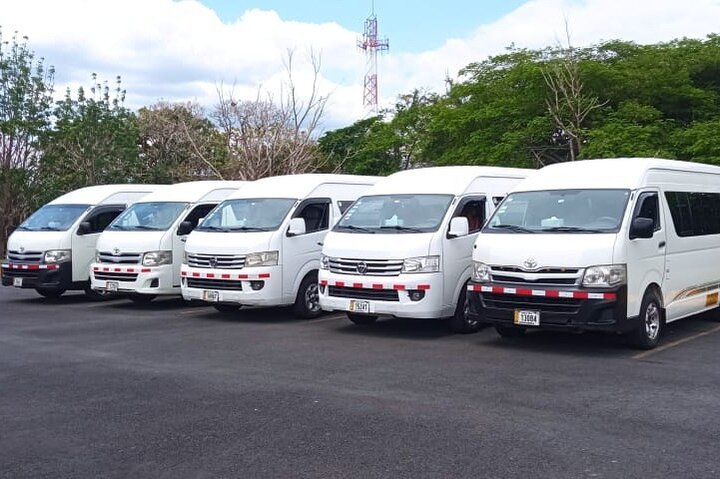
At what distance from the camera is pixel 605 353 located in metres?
10.0

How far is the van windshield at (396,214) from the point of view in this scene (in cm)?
1172

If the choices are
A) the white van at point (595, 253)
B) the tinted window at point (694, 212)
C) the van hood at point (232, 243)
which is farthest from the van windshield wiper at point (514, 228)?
the van hood at point (232, 243)

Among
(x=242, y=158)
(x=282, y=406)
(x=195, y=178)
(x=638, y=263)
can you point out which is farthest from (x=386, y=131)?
(x=282, y=406)

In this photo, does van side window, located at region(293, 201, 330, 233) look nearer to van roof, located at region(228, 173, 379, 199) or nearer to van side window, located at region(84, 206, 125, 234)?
van roof, located at region(228, 173, 379, 199)

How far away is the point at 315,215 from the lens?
13922mm

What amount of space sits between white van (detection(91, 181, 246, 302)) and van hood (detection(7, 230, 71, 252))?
87cm

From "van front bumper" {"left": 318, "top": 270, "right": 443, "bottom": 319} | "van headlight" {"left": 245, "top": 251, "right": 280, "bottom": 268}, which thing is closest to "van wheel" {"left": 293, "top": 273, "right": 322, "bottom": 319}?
"van headlight" {"left": 245, "top": 251, "right": 280, "bottom": 268}

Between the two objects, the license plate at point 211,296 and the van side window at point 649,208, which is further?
the license plate at point 211,296

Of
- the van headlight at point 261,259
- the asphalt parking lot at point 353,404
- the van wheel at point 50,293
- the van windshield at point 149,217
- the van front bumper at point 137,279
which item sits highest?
the van windshield at point 149,217

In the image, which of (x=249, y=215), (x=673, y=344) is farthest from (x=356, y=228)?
(x=673, y=344)

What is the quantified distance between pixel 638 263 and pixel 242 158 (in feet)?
65.1

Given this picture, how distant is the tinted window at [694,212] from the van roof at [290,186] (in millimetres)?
5546

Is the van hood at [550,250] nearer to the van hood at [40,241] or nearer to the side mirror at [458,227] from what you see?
the side mirror at [458,227]

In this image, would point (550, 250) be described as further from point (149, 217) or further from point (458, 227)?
point (149, 217)
